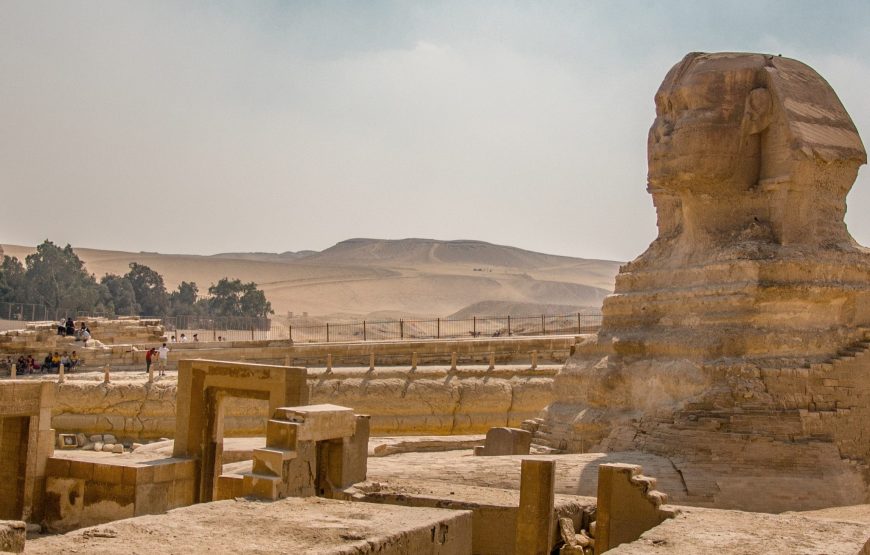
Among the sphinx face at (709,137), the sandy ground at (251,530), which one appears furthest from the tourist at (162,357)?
the sandy ground at (251,530)

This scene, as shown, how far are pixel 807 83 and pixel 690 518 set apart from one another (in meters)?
7.77

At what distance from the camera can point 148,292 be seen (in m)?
53.0

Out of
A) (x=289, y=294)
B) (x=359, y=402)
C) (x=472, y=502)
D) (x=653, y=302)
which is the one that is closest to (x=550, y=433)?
(x=653, y=302)

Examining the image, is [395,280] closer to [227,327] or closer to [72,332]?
[227,327]

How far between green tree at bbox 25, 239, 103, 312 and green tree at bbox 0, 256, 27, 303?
0.78 ft

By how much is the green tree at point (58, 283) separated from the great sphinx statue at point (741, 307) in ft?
107

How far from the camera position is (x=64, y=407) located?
22094mm

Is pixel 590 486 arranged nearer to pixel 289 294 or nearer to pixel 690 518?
pixel 690 518

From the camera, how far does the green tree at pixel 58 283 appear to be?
4275cm

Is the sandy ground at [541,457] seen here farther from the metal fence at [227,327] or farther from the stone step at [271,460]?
the metal fence at [227,327]

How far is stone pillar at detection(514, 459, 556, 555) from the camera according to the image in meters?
9.22

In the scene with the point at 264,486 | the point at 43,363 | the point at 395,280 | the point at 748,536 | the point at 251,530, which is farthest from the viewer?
the point at 395,280

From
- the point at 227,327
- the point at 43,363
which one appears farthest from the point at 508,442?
the point at 227,327

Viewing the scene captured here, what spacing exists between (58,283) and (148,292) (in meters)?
9.17
